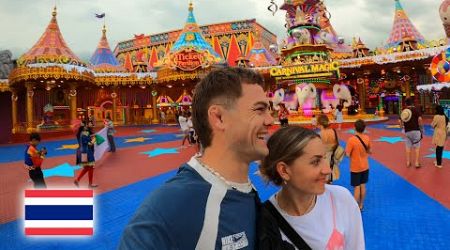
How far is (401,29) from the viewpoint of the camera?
2838 cm

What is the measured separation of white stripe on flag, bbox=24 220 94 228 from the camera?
310 cm

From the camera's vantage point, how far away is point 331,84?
70.5 ft

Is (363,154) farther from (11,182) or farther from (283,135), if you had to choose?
(11,182)

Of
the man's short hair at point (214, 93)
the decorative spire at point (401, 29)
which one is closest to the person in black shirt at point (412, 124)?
the man's short hair at point (214, 93)

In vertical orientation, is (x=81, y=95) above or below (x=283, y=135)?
above

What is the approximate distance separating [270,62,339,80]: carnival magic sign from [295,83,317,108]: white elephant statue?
2.37ft

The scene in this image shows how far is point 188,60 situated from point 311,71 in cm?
1176

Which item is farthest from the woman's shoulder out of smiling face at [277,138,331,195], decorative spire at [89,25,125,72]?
decorative spire at [89,25,125,72]

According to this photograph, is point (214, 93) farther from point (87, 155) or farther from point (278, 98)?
point (278, 98)

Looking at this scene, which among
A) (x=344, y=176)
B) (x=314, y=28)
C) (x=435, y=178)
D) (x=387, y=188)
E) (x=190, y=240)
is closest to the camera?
(x=190, y=240)

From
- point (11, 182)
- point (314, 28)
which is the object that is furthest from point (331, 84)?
point (11, 182)

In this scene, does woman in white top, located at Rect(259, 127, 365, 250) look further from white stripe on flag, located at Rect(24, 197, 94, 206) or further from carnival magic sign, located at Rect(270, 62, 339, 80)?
carnival magic sign, located at Rect(270, 62, 339, 80)

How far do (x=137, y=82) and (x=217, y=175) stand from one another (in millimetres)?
29574

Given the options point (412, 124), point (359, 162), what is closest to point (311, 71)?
point (412, 124)
